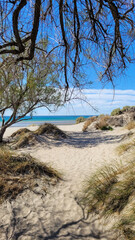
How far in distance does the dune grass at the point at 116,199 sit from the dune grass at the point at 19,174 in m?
1.26

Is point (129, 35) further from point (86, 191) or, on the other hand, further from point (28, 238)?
point (28, 238)

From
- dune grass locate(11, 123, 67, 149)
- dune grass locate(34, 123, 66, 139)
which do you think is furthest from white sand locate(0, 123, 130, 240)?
dune grass locate(34, 123, 66, 139)

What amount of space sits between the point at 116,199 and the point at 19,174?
2.65 meters

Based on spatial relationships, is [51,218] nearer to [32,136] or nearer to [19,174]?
[19,174]

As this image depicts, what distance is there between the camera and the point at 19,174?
16.1ft

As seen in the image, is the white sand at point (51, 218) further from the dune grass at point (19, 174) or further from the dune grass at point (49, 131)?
the dune grass at point (49, 131)

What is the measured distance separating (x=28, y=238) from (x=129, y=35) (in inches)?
142

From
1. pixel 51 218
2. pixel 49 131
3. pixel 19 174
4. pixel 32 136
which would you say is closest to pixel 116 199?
pixel 51 218

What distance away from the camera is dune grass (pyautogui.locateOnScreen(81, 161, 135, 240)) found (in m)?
2.78

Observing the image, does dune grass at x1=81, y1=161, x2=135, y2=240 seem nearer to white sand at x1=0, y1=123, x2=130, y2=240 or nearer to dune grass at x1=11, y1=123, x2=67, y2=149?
white sand at x1=0, y1=123, x2=130, y2=240

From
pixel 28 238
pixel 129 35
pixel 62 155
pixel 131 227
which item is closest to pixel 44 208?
pixel 28 238

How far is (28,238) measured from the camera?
3.09 metres

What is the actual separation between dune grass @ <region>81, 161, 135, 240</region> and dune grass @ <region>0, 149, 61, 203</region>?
4.12ft

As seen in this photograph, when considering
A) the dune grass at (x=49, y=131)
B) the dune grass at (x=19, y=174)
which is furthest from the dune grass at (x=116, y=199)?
the dune grass at (x=49, y=131)
